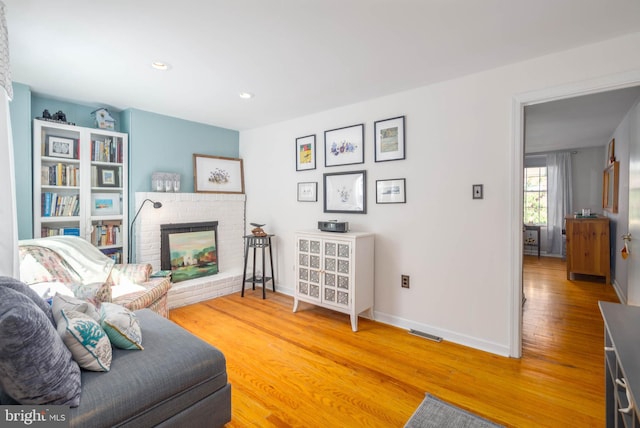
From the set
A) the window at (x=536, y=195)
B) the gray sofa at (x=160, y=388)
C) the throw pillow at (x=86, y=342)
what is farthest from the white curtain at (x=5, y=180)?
the window at (x=536, y=195)

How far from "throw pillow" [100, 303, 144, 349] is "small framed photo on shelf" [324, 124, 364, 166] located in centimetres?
253

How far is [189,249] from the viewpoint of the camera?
4.01 m

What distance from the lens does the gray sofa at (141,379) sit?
44.3 inches

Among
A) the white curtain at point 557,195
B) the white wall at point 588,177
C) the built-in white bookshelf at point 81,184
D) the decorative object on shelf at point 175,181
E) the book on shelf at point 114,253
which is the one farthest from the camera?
the white curtain at point 557,195

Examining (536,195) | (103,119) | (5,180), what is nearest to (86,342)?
(5,180)

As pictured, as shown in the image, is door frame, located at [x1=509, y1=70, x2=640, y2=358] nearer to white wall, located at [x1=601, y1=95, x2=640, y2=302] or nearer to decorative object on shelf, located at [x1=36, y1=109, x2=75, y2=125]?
white wall, located at [x1=601, y1=95, x2=640, y2=302]

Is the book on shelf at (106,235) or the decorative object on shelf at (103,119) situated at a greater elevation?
the decorative object on shelf at (103,119)

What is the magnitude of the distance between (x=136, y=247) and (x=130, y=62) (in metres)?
2.15

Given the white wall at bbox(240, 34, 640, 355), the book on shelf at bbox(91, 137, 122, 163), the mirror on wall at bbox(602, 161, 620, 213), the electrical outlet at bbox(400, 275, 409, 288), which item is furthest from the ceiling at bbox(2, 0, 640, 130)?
the mirror on wall at bbox(602, 161, 620, 213)

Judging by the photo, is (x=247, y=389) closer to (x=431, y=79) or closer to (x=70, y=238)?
(x=70, y=238)

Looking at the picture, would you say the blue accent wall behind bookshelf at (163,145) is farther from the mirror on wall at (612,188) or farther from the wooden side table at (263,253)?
the mirror on wall at (612,188)

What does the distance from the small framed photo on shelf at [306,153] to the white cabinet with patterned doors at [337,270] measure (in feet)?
3.05

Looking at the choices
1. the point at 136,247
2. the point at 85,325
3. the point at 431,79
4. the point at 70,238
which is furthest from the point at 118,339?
the point at 431,79

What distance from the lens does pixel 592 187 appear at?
6.25m
